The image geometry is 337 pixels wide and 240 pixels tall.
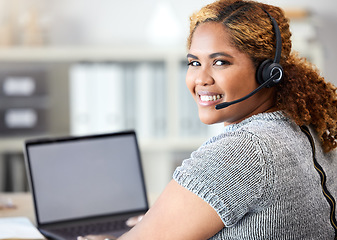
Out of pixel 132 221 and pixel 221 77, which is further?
pixel 132 221

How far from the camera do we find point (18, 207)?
1.67m

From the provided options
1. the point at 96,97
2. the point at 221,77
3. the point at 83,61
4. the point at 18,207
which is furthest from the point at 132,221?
the point at 83,61

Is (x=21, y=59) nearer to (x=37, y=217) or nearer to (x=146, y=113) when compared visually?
(x=146, y=113)

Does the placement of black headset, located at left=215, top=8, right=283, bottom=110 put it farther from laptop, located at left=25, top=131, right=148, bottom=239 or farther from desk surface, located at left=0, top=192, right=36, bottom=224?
desk surface, located at left=0, top=192, right=36, bottom=224

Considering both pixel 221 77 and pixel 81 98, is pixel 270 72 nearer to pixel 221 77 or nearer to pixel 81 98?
pixel 221 77

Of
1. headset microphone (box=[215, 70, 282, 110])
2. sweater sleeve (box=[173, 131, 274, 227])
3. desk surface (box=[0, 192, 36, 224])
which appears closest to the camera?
sweater sleeve (box=[173, 131, 274, 227])

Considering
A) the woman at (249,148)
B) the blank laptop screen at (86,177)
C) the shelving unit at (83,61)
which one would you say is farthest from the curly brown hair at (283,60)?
the shelving unit at (83,61)

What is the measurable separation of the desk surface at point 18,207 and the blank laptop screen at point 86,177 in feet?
0.47

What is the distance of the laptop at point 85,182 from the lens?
1.41 m

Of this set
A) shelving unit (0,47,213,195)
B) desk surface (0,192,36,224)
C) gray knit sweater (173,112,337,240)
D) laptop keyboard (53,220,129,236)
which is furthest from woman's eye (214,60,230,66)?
shelving unit (0,47,213,195)

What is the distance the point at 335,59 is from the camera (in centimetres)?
340

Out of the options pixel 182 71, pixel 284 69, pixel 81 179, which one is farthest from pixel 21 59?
pixel 284 69

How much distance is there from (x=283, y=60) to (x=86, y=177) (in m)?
0.69

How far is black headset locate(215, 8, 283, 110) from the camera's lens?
99 cm
